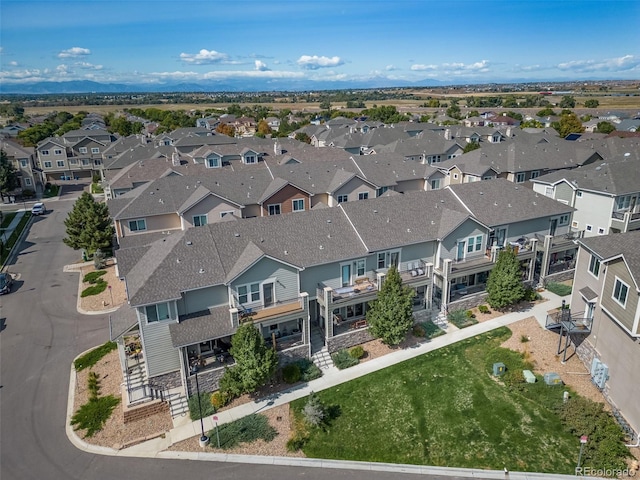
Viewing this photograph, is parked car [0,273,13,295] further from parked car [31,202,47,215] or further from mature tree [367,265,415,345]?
mature tree [367,265,415,345]

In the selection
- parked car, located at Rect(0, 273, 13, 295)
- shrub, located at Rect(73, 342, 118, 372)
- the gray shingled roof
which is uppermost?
the gray shingled roof

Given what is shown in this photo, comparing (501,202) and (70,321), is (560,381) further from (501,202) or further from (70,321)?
(70,321)

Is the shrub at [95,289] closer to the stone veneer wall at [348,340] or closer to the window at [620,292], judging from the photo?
the stone veneer wall at [348,340]

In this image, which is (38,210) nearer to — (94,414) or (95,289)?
(95,289)

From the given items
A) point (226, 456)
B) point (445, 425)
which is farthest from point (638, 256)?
point (226, 456)

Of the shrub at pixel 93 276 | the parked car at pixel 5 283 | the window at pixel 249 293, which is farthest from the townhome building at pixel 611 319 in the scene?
the parked car at pixel 5 283

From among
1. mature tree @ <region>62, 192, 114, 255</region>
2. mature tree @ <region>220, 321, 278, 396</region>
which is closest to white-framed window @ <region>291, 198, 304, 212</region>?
mature tree @ <region>62, 192, 114, 255</region>

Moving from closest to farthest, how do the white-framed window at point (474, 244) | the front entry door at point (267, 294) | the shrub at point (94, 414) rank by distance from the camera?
the shrub at point (94, 414), the front entry door at point (267, 294), the white-framed window at point (474, 244)
